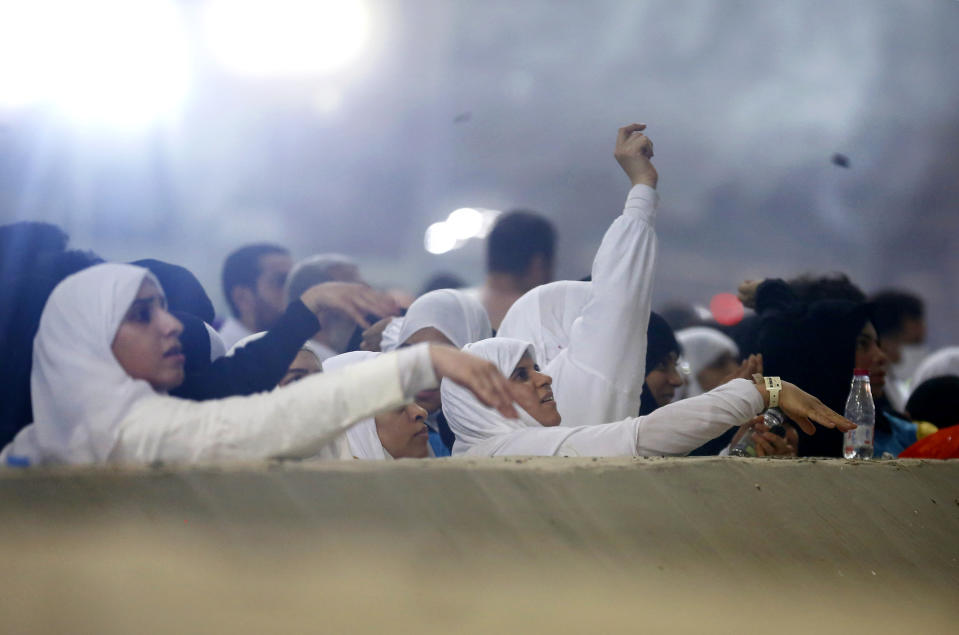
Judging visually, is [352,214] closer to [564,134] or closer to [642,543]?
[564,134]

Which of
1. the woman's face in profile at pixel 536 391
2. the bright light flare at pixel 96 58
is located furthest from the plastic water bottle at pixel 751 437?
the bright light flare at pixel 96 58

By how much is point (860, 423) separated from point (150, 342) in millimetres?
2611

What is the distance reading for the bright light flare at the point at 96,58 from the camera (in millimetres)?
2971

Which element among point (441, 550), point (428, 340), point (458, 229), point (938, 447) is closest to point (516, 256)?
point (458, 229)

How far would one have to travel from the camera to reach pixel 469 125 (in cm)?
345

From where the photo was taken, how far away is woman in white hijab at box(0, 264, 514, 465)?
2.59 metres

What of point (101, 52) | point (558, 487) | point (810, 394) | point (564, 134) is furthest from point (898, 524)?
point (101, 52)

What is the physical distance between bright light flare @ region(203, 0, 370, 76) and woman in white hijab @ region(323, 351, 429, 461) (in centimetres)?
100

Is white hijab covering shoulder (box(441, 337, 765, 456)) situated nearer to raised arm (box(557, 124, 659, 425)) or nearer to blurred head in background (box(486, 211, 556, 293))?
raised arm (box(557, 124, 659, 425))

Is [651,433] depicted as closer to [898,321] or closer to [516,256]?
[516,256]

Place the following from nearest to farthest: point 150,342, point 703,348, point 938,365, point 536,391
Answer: point 150,342 < point 536,391 < point 703,348 < point 938,365

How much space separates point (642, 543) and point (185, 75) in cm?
200

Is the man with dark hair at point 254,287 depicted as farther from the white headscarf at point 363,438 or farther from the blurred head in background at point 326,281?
the white headscarf at point 363,438

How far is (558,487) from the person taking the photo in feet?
8.93
